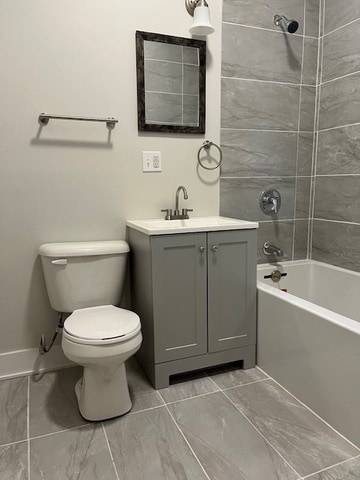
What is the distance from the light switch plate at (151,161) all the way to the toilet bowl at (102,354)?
2.86ft

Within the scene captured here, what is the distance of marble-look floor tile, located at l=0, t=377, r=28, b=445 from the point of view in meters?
1.53

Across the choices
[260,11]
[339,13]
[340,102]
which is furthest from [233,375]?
[339,13]

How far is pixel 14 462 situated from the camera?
138cm

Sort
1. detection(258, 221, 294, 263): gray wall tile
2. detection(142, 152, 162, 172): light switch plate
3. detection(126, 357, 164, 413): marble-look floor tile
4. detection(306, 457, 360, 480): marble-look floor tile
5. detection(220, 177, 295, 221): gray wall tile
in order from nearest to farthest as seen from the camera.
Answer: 1. detection(306, 457, 360, 480): marble-look floor tile
2. detection(126, 357, 164, 413): marble-look floor tile
3. detection(142, 152, 162, 172): light switch plate
4. detection(220, 177, 295, 221): gray wall tile
5. detection(258, 221, 294, 263): gray wall tile

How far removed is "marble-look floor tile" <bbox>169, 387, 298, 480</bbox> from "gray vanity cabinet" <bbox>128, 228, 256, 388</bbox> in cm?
25

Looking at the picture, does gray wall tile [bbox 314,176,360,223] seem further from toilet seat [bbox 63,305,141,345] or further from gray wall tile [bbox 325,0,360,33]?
toilet seat [bbox 63,305,141,345]

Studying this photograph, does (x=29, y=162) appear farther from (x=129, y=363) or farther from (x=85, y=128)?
(x=129, y=363)

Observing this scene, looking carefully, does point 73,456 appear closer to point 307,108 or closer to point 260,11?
point 307,108

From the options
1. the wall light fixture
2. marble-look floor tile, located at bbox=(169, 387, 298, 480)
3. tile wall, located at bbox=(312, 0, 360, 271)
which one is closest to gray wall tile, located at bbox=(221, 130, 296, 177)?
tile wall, located at bbox=(312, 0, 360, 271)

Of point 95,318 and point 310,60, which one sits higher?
point 310,60

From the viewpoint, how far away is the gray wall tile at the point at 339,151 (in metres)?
2.19

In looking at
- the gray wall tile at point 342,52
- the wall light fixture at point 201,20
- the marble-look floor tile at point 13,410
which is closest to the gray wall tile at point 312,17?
the gray wall tile at point 342,52

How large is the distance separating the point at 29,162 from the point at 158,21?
1068mm

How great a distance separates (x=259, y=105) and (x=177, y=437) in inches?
76.8
